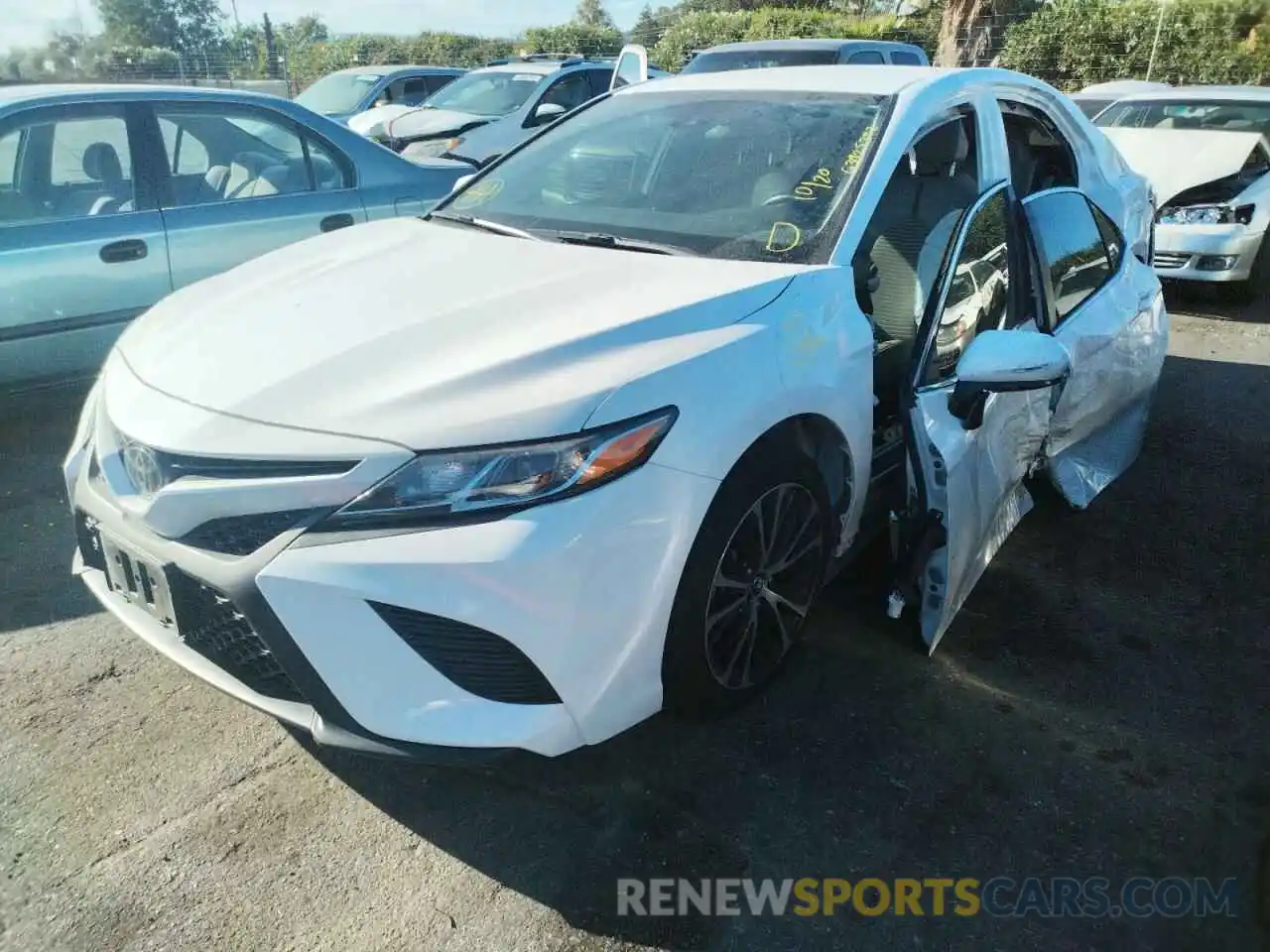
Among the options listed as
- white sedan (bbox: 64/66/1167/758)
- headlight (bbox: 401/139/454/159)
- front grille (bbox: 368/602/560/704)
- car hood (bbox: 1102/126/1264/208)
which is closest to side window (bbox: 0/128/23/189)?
white sedan (bbox: 64/66/1167/758)

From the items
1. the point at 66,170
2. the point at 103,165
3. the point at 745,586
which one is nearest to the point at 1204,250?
the point at 745,586

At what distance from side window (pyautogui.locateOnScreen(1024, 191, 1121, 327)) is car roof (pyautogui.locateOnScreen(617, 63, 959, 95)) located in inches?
19.6

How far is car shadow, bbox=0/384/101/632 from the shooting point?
3.16 meters

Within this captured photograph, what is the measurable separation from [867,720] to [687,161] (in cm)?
179

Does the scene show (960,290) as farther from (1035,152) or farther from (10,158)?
(10,158)

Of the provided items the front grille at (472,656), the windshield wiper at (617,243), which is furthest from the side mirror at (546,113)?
the front grille at (472,656)

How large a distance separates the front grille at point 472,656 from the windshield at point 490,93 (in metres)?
8.82

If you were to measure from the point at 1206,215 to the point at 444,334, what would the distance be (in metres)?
6.89

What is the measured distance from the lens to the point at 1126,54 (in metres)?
18.2

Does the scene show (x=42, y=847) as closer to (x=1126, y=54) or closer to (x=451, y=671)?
(x=451, y=671)

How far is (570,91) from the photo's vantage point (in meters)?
9.66

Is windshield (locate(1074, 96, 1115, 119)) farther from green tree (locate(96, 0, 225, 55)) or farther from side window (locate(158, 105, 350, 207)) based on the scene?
green tree (locate(96, 0, 225, 55))

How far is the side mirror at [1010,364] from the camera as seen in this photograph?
97.0 inches

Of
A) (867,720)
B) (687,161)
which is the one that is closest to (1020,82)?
(687,161)
